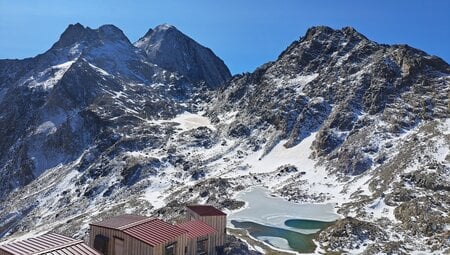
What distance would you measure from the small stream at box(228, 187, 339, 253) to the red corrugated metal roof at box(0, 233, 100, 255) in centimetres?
3236

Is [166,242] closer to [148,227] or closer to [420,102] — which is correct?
[148,227]

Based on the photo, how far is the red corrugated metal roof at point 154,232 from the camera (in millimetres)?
33438

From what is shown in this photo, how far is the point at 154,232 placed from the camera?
34688 mm

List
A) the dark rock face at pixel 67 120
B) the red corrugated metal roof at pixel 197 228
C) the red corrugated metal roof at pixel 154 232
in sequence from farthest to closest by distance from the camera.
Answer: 1. the dark rock face at pixel 67 120
2. the red corrugated metal roof at pixel 197 228
3. the red corrugated metal roof at pixel 154 232

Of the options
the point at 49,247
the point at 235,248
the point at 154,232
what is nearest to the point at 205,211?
the point at 235,248

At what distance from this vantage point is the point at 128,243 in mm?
33656

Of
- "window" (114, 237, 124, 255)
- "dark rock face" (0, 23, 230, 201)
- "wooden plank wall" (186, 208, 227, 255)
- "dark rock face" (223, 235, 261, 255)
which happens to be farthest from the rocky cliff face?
"window" (114, 237, 124, 255)

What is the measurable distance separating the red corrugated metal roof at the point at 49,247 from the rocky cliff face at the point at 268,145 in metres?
36.0

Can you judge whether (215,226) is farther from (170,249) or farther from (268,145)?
(268,145)

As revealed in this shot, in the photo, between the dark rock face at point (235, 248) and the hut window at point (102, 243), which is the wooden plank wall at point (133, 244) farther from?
the dark rock face at point (235, 248)

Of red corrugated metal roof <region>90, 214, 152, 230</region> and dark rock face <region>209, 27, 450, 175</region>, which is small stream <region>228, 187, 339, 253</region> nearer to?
dark rock face <region>209, 27, 450, 175</region>

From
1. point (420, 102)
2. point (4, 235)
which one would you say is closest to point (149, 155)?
point (4, 235)

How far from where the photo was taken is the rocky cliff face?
74.0 meters

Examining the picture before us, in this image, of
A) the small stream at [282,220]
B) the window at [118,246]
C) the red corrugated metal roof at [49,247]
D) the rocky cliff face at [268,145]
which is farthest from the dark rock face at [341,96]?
the red corrugated metal roof at [49,247]
